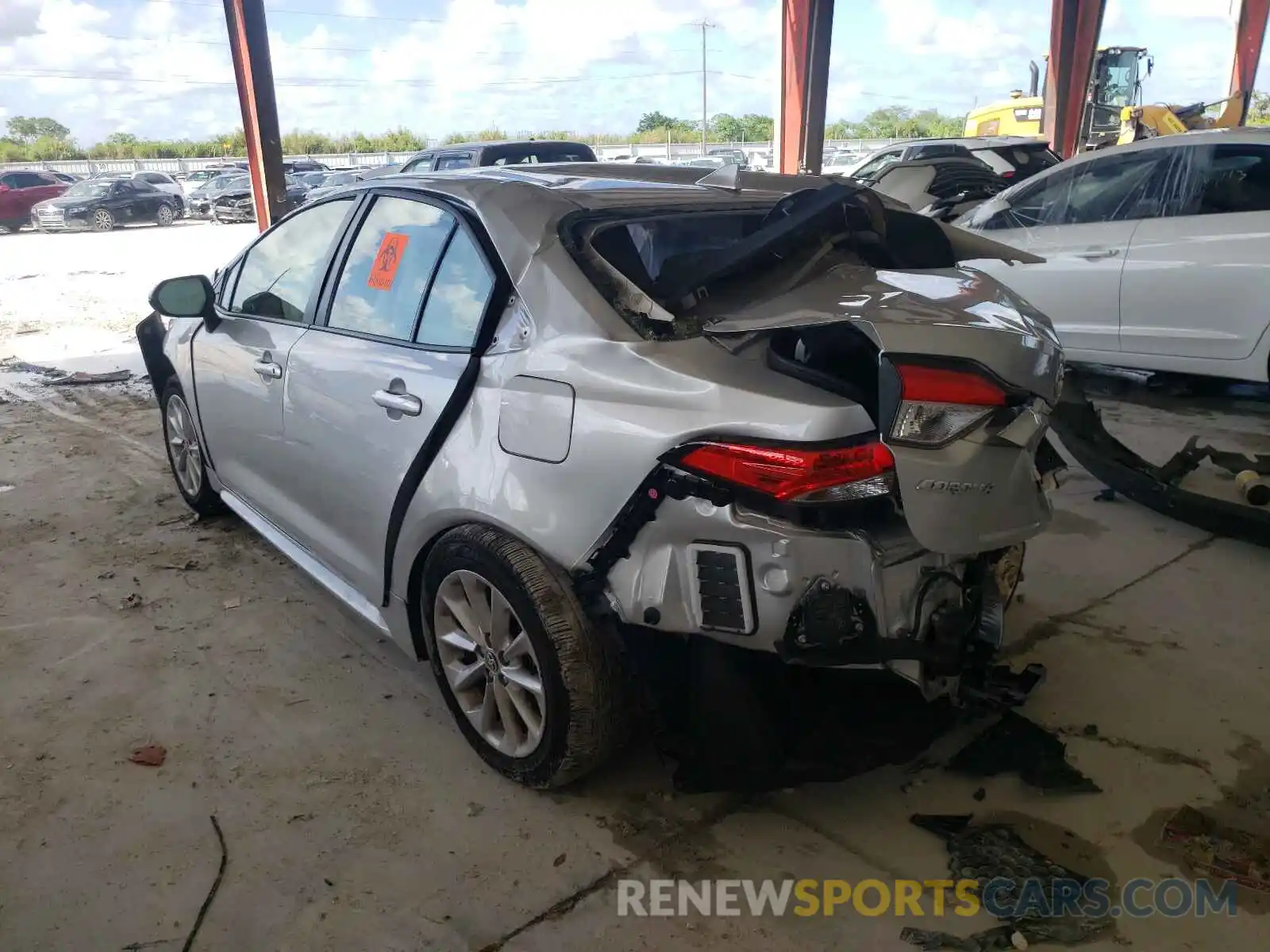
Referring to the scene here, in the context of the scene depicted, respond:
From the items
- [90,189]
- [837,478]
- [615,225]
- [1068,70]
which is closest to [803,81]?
[1068,70]

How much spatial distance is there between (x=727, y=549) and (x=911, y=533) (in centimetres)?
42

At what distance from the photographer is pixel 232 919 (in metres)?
2.16

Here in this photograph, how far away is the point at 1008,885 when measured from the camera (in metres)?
2.18

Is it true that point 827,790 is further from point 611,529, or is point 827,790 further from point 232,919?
point 232,919

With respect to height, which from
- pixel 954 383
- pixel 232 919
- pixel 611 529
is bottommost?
pixel 232 919

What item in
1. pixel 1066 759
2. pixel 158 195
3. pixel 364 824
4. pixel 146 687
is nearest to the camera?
pixel 364 824

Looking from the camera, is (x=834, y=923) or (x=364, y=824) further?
(x=364, y=824)

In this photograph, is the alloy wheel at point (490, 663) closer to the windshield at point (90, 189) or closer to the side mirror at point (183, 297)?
the side mirror at point (183, 297)

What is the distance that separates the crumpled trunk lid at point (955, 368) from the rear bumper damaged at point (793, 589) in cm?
→ 12

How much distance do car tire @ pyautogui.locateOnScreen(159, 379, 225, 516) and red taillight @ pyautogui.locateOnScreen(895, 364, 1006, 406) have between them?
3.38 m

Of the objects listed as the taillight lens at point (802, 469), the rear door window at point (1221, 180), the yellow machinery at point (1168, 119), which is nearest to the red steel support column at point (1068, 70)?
the yellow machinery at point (1168, 119)

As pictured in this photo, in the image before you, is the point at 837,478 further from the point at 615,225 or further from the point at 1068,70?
the point at 1068,70

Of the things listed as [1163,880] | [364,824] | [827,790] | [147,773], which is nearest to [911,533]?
[827,790]

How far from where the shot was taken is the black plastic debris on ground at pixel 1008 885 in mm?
2037
